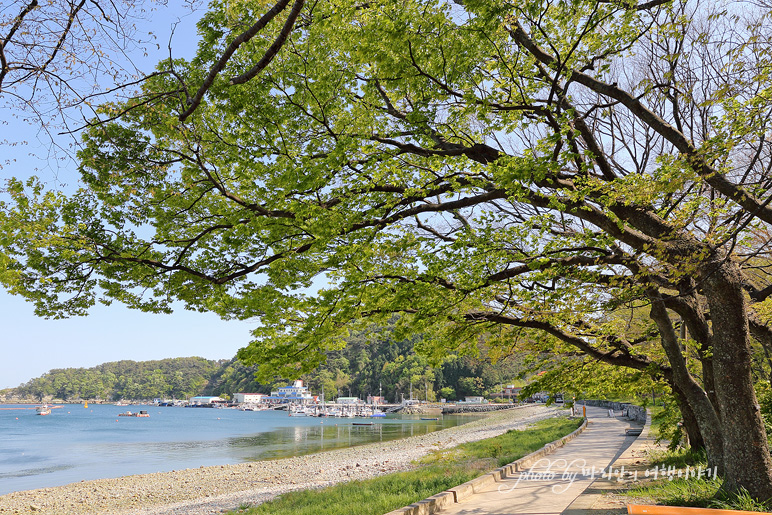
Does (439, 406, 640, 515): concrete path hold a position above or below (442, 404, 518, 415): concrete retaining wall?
above

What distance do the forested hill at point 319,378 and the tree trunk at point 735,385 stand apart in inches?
2667

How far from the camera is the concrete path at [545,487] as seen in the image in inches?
→ 305

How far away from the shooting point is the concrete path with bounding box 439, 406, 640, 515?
7750 mm

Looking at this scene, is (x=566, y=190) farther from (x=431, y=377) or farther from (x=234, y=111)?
(x=431, y=377)

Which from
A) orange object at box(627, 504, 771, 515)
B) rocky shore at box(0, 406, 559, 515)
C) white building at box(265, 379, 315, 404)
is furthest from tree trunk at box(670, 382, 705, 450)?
white building at box(265, 379, 315, 404)

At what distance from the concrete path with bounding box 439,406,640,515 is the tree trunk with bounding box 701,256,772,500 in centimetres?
259

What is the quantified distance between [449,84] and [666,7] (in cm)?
300

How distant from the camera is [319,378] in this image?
4887 inches

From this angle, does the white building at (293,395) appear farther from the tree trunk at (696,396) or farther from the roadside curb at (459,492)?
the tree trunk at (696,396)

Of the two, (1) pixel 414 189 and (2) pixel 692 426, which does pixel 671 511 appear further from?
(2) pixel 692 426

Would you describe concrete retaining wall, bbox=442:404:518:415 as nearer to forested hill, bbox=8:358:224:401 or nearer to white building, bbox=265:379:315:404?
white building, bbox=265:379:315:404

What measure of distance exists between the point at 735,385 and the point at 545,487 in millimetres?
4412

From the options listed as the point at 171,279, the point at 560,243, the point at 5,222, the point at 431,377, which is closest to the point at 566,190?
the point at 560,243

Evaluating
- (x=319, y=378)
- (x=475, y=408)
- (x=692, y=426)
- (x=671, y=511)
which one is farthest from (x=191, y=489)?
(x=319, y=378)
